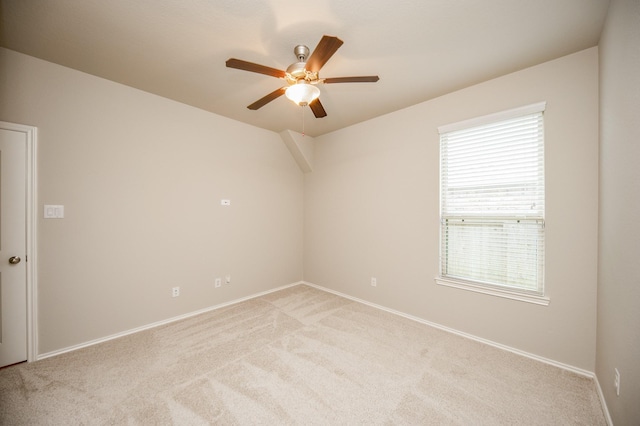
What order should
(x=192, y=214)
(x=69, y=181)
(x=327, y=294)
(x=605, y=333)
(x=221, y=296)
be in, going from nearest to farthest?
(x=605, y=333)
(x=69, y=181)
(x=192, y=214)
(x=221, y=296)
(x=327, y=294)

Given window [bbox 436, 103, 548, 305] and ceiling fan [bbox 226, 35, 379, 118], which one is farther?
window [bbox 436, 103, 548, 305]

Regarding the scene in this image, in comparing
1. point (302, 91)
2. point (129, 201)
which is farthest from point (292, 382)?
point (129, 201)

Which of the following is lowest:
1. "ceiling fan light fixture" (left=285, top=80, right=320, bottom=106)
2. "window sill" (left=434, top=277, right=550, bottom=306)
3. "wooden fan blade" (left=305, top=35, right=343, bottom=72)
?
"window sill" (left=434, top=277, right=550, bottom=306)

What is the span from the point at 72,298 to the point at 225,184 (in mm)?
2087

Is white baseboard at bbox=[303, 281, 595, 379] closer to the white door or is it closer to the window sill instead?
the window sill

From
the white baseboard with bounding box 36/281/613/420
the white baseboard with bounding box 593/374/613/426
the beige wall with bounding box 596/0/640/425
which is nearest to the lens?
the beige wall with bounding box 596/0/640/425

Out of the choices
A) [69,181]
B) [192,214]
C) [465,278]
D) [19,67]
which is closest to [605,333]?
[465,278]

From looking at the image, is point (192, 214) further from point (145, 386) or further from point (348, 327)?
point (348, 327)

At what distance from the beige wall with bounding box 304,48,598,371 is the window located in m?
0.10

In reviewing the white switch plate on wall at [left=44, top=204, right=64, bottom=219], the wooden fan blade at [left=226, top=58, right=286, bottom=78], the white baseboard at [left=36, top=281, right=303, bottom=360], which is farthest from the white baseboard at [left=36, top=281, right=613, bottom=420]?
the wooden fan blade at [left=226, top=58, right=286, bottom=78]

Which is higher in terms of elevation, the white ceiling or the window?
the white ceiling

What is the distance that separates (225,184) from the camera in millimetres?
3633

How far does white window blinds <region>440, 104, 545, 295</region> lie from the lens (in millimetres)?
2346

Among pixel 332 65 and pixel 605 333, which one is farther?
pixel 332 65
